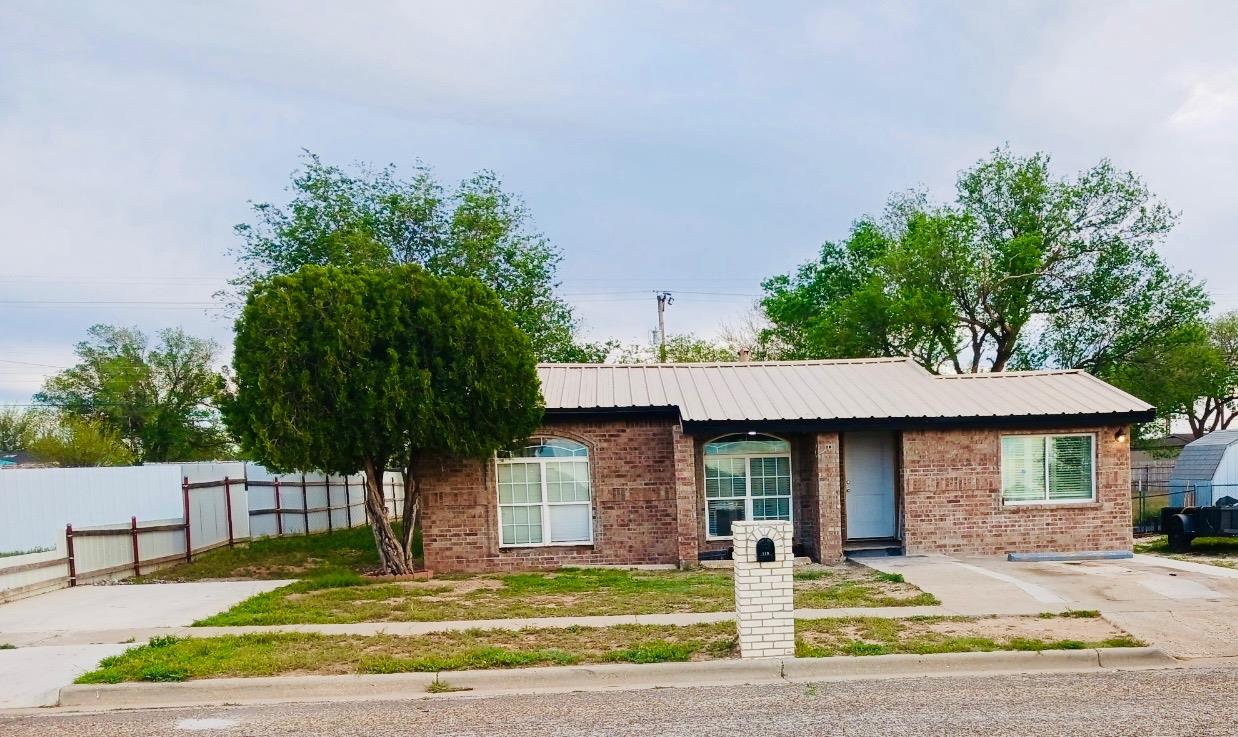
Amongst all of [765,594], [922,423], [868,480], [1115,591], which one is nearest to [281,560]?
[868,480]

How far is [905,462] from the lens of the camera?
595 inches

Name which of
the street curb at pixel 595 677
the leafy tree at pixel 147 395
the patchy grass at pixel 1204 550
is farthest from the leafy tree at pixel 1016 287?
the leafy tree at pixel 147 395

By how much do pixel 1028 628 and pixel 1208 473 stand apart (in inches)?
574

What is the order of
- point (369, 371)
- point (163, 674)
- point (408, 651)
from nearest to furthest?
point (163, 674)
point (408, 651)
point (369, 371)

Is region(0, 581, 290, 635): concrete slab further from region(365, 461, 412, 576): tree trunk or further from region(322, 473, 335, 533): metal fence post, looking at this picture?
region(322, 473, 335, 533): metal fence post

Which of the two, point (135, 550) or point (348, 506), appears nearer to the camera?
point (135, 550)

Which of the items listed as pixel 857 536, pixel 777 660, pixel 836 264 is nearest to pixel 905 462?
pixel 857 536

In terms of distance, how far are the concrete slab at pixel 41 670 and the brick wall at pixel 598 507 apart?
6602 mm

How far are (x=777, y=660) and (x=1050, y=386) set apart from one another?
1175 centimetres

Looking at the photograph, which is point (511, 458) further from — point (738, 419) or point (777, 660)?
point (777, 660)

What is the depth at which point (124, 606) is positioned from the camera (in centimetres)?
1131

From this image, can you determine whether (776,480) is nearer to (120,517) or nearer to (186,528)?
(186,528)

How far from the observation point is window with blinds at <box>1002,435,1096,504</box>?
50.2 feet

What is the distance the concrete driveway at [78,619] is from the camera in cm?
766
